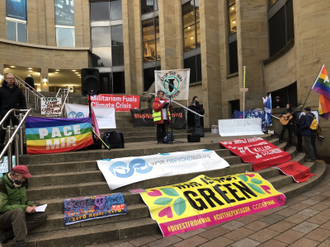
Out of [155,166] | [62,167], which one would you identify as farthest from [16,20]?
[155,166]

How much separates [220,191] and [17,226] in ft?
12.1

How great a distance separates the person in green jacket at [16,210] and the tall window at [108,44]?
71.0 feet

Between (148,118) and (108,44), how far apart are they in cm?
1594

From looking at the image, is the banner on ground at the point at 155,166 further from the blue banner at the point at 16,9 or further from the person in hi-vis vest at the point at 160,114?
the blue banner at the point at 16,9

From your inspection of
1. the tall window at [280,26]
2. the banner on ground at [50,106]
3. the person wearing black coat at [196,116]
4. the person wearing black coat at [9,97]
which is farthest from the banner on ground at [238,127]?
the banner on ground at [50,106]

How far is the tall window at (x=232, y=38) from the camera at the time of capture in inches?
712

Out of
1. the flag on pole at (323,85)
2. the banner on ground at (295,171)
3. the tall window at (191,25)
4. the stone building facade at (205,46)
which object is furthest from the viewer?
the tall window at (191,25)

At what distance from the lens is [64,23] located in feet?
78.8

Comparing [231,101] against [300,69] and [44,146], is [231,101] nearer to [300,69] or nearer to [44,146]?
[300,69]

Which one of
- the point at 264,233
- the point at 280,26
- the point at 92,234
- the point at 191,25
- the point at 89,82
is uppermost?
the point at 191,25

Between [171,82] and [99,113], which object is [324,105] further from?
[99,113]

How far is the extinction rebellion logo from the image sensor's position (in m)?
10.4

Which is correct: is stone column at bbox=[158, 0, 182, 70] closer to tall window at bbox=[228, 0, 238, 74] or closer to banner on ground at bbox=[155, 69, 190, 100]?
tall window at bbox=[228, 0, 238, 74]

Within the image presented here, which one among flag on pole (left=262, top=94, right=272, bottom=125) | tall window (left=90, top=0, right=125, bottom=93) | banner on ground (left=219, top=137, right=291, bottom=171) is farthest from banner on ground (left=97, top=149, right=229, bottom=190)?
tall window (left=90, top=0, right=125, bottom=93)
